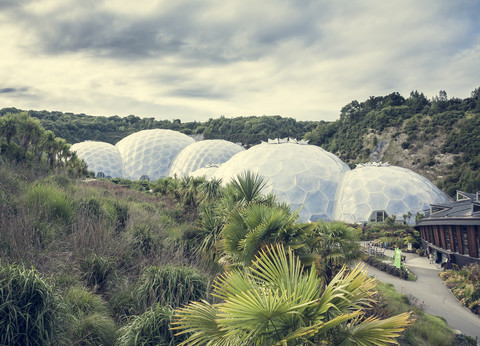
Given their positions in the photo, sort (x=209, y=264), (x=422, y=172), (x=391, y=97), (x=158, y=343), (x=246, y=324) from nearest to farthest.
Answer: (x=246, y=324) → (x=158, y=343) → (x=209, y=264) → (x=422, y=172) → (x=391, y=97)

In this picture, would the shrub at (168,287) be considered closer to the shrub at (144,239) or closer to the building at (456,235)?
the shrub at (144,239)

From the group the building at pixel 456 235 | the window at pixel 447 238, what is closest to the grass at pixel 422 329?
the building at pixel 456 235

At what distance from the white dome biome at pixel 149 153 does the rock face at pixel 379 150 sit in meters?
33.5

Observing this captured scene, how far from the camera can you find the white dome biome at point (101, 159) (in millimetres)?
50312

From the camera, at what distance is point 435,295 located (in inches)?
704

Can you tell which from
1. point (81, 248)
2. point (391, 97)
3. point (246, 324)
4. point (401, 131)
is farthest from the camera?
point (391, 97)

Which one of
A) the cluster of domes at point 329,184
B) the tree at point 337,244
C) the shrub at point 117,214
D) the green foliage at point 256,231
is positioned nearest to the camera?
the green foliage at point 256,231

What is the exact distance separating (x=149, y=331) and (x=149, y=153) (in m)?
48.8

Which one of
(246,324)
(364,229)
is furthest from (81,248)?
(364,229)

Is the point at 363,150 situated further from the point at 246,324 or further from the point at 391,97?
the point at 246,324

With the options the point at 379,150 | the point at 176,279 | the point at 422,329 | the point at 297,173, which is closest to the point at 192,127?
the point at 379,150

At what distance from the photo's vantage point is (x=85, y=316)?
22.1 ft

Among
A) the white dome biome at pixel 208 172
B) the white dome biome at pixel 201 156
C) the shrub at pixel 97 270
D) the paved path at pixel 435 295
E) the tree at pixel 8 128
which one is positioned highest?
the tree at pixel 8 128

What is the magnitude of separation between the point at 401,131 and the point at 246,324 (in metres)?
66.2
